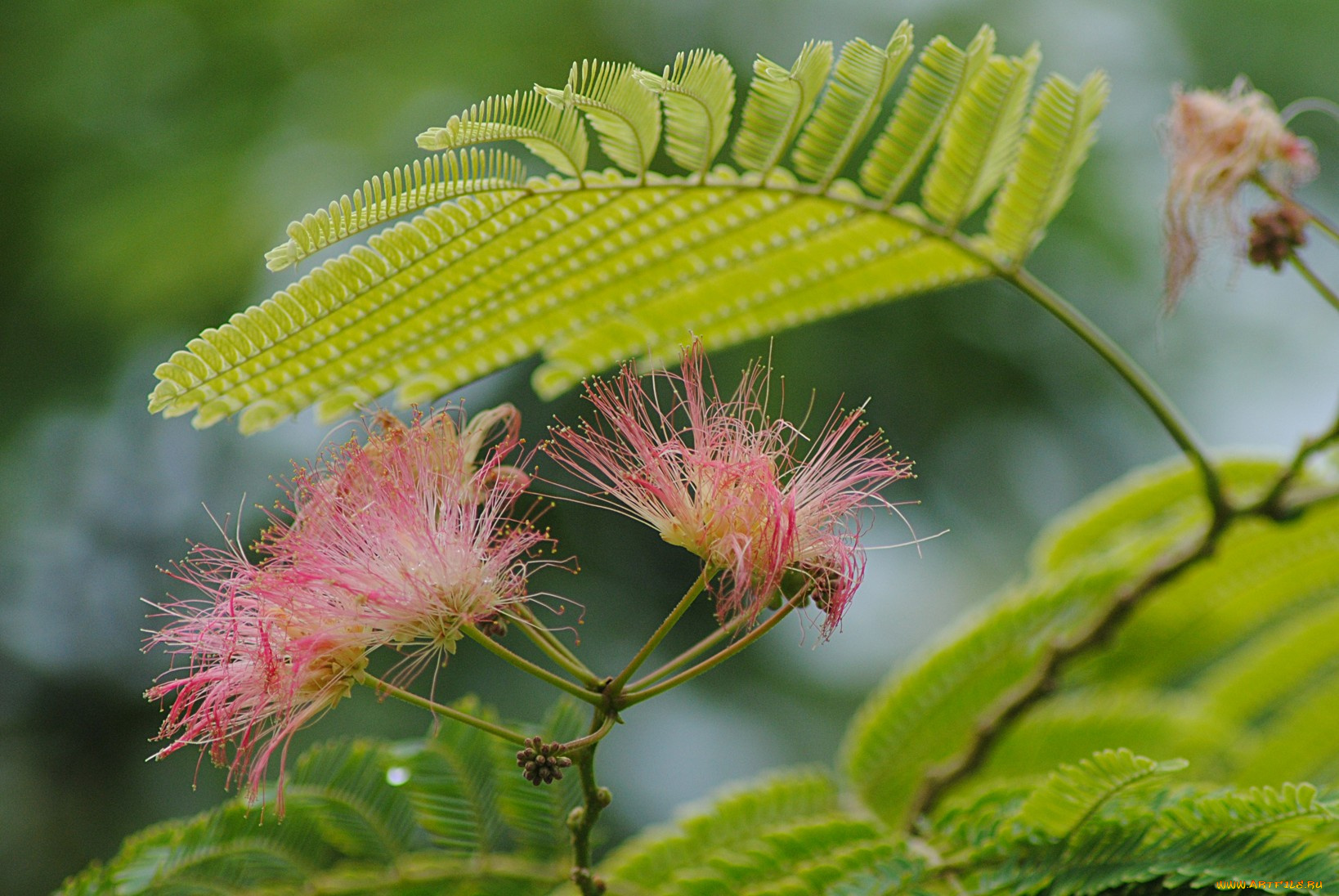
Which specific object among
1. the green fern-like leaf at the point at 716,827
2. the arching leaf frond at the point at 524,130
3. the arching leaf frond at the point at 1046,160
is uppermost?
the arching leaf frond at the point at 524,130

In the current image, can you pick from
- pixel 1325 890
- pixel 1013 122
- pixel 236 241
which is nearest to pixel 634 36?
pixel 236 241

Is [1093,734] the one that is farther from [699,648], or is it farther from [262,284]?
[262,284]

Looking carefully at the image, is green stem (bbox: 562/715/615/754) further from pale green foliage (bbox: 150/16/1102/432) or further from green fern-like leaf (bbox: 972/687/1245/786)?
green fern-like leaf (bbox: 972/687/1245/786)

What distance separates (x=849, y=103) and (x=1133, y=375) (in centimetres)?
77

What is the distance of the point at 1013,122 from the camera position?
5.41 ft

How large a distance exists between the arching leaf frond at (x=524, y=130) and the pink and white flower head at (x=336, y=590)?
363 millimetres

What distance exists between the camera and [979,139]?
5.46 feet

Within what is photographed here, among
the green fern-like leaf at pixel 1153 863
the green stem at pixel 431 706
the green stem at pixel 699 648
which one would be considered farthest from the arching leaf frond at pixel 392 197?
the green fern-like leaf at pixel 1153 863

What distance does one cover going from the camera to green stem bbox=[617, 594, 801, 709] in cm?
113

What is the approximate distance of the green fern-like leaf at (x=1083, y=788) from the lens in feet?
4.30

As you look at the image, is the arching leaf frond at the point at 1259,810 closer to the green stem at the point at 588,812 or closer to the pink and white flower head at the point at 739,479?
the pink and white flower head at the point at 739,479

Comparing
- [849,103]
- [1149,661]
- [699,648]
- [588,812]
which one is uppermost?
[849,103]

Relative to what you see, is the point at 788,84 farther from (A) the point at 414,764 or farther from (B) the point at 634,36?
(B) the point at 634,36

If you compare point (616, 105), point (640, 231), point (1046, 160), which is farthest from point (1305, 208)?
point (616, 105)
